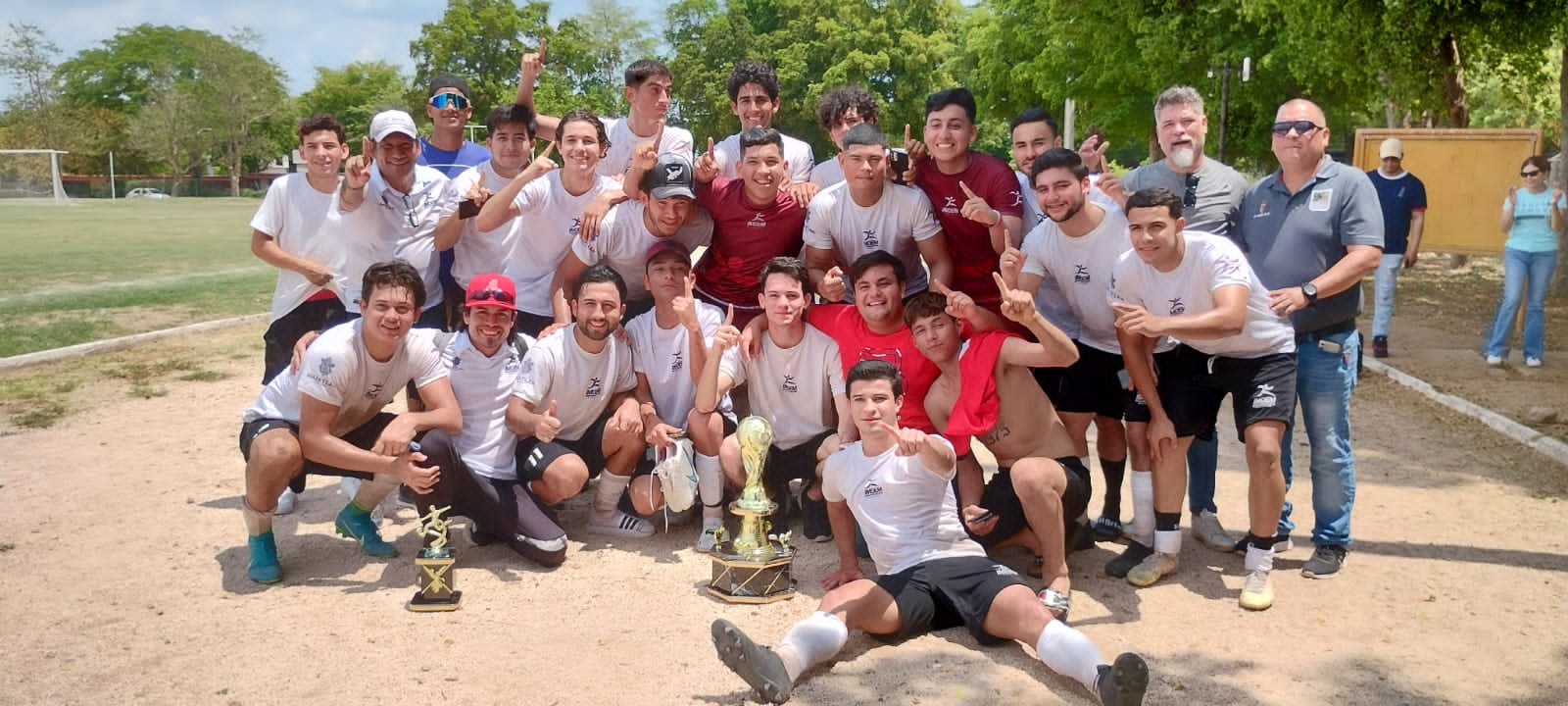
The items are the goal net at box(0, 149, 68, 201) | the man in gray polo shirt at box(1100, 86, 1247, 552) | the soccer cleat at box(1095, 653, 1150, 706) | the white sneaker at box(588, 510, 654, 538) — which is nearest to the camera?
the soccer cleat at box(1095, 653, 1150, 706)

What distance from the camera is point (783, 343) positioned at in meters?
6.11

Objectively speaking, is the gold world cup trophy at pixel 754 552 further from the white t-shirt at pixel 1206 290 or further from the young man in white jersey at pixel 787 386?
the white t-shirt at pixel 1206 290

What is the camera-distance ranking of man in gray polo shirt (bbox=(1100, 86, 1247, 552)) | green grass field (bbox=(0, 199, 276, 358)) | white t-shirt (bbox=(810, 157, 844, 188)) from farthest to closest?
green grass field (bbox=(0, 199, 276, 358)) → white t-shirt (bbox=(810, 157, 844, 188)) → man in gray polo shirt (bbox=(1100, 86, 1247, 552))

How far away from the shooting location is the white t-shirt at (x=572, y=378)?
605 cm

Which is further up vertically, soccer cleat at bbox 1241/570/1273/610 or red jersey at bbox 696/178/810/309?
red jersey at bbox 696/178/810/309

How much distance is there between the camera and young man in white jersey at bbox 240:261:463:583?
5.49 m

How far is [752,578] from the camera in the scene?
17.6 feet

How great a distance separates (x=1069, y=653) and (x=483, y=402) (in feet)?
10.9

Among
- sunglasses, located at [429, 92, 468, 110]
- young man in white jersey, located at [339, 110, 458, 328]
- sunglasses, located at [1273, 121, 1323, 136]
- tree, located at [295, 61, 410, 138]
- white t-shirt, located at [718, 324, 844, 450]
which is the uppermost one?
tree, located at [295, 61, 410, 138]

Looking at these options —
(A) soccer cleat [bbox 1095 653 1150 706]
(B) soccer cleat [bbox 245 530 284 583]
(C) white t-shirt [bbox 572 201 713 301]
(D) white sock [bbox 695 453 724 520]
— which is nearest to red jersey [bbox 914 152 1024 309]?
(C) white t-shirt [bbox 572 201 713 301]

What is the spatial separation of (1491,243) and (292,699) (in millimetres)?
16730

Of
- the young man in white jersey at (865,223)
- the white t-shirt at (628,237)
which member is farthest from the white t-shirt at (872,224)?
the white t-shirt at (628,237)

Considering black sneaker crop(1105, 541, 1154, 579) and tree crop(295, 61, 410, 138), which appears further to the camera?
tree crop(295, 61, 410, 138)

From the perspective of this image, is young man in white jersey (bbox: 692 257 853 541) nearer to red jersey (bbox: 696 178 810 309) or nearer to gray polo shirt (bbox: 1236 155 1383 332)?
red jersey (bbox: 696 178 810 309)
